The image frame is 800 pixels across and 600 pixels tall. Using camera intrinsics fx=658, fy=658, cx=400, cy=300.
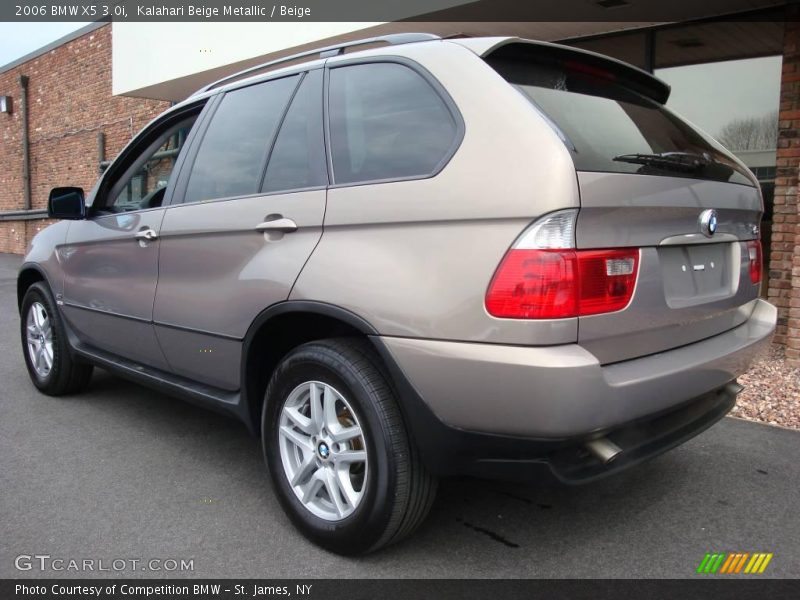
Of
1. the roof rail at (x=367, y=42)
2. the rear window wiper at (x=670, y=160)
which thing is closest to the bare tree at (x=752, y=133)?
the rear window wiper at (x=670, y=160)

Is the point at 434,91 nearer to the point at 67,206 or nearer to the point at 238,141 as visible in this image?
the point at 238,141

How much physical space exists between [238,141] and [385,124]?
97 centimetres

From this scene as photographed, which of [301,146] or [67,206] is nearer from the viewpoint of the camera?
[301,146]

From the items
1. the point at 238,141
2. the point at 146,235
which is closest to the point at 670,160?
the point at 238,141

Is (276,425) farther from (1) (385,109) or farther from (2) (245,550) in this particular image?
(1) (385,109)

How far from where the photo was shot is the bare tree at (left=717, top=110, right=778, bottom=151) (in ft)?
20.6

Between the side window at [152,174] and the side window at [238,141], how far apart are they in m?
0.30

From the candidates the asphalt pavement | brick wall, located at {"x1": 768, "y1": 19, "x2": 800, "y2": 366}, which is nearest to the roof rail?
the asphalt pavement

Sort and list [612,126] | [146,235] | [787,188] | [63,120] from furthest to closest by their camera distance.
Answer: [63,120], [787,188], [146,235], [612,126]

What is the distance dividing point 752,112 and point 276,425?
598 cm

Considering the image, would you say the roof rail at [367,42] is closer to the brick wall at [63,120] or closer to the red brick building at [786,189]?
the red brick building at [786,189]

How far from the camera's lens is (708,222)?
96.1 inches

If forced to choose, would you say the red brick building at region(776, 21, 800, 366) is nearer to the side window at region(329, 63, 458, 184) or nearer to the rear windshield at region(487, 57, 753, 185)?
the rear windshield at region(487, 57, 753, 185)

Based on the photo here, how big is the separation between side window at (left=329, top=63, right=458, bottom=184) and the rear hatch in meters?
0.30
